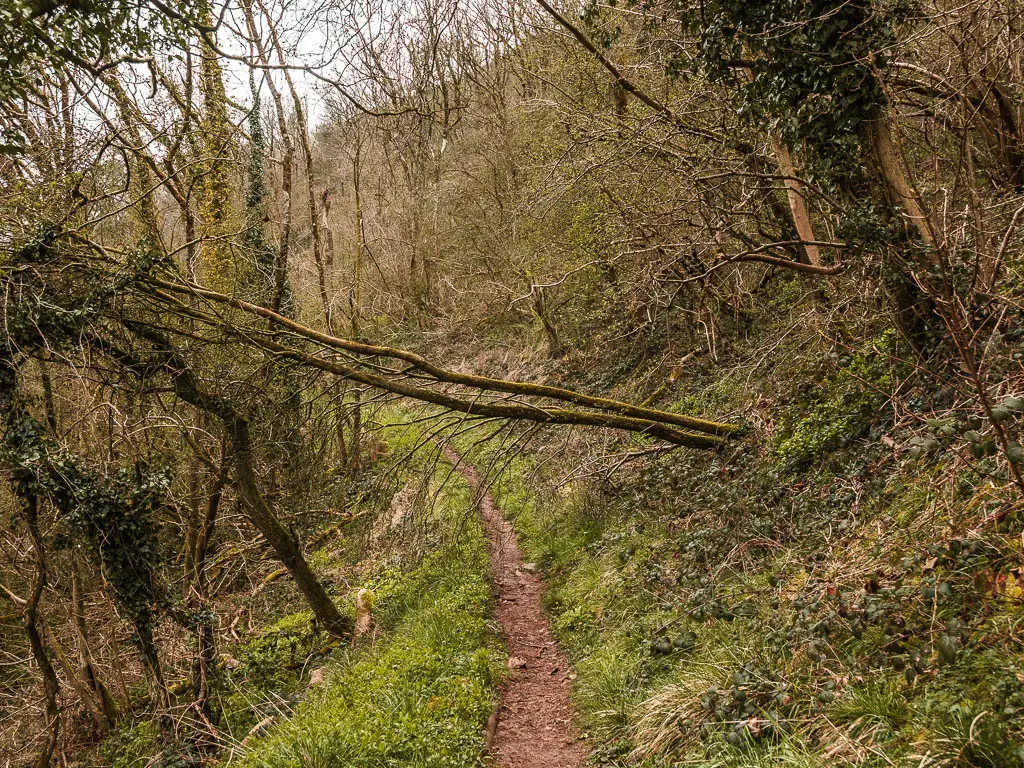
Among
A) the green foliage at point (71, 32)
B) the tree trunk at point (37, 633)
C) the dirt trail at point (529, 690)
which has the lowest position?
the dirt trail at point (529, 690)

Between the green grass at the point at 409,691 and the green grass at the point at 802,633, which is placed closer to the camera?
the green grass at the point at 802,633

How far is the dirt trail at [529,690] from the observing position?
5.02 metres

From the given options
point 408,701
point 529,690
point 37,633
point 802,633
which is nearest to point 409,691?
point 408,701

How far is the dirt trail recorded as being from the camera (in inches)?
198

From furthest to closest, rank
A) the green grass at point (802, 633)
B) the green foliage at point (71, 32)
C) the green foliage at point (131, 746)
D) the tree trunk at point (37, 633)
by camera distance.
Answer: the green foliage at point (131, 746)
the tree trunk at point (37, 633)
the green foliage at point (71, 32)
the green grass at point (802, 633)

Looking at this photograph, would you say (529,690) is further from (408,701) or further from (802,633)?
(802,633)

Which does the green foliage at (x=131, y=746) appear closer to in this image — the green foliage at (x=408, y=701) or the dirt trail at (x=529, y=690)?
the green foliage at (x=408, y=701)

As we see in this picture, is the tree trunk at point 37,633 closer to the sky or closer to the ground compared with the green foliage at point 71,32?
closer to the ground

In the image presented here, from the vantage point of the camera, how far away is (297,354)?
6273mm

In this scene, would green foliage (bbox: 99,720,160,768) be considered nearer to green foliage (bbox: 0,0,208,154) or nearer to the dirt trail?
the dirt trail

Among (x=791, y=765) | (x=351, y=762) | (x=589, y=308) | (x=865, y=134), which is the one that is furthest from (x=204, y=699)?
(x=589, y=308)

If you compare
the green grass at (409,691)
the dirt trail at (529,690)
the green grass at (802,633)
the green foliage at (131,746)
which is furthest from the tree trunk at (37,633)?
the green grass at (802,633)

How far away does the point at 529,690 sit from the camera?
238 inches

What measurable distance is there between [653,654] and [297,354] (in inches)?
184
